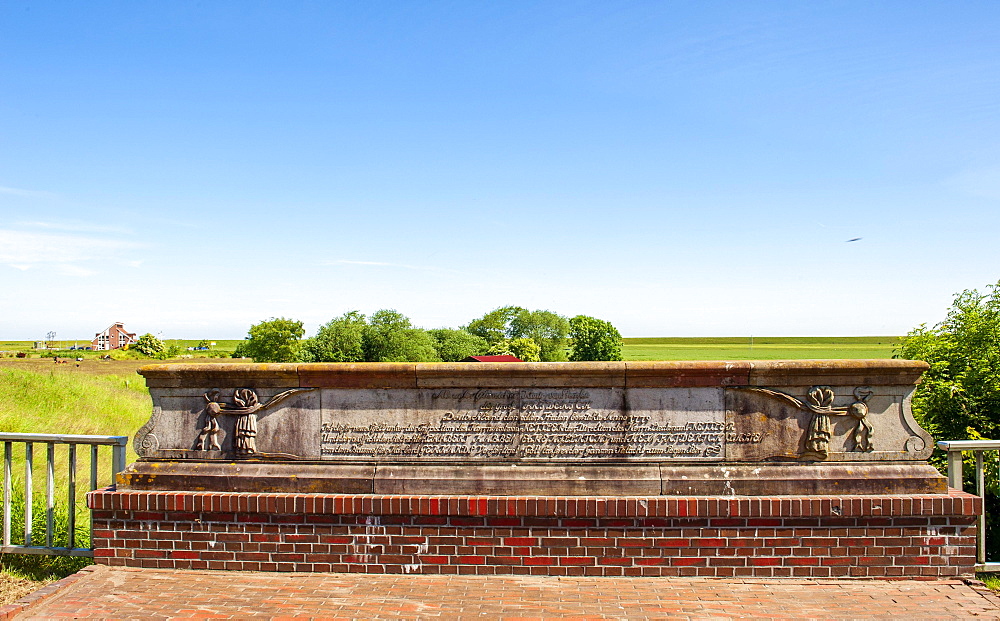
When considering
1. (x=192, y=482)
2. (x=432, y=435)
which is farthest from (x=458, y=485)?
(x=192, y=482)

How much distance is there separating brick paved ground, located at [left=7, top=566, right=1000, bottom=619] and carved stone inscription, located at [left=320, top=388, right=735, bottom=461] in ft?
3.05

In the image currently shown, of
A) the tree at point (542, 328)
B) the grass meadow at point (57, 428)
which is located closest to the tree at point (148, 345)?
the tree at point (542, 328)

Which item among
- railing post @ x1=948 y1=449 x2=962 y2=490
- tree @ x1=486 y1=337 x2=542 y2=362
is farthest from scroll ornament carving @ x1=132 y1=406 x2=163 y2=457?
tree @ x1=486 y1=337 x2=542 y2=362

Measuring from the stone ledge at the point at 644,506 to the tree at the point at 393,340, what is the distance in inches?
1769

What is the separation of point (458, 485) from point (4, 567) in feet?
12.8

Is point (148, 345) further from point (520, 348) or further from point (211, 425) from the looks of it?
point (211, 425)

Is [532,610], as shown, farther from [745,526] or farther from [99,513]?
[99,513]

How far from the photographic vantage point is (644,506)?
4.55m

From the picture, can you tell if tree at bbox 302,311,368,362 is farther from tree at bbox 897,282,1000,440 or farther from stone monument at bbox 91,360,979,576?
stone monument at bbox 91,360,979,576

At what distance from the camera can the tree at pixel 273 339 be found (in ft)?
222

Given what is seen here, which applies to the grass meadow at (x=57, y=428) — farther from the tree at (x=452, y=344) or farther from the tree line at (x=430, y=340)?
the tree at (x=452, y=344)

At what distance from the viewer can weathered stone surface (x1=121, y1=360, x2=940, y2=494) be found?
471cm

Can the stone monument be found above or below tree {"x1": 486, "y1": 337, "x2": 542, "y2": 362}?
above

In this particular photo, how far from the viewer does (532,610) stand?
4035 mm
